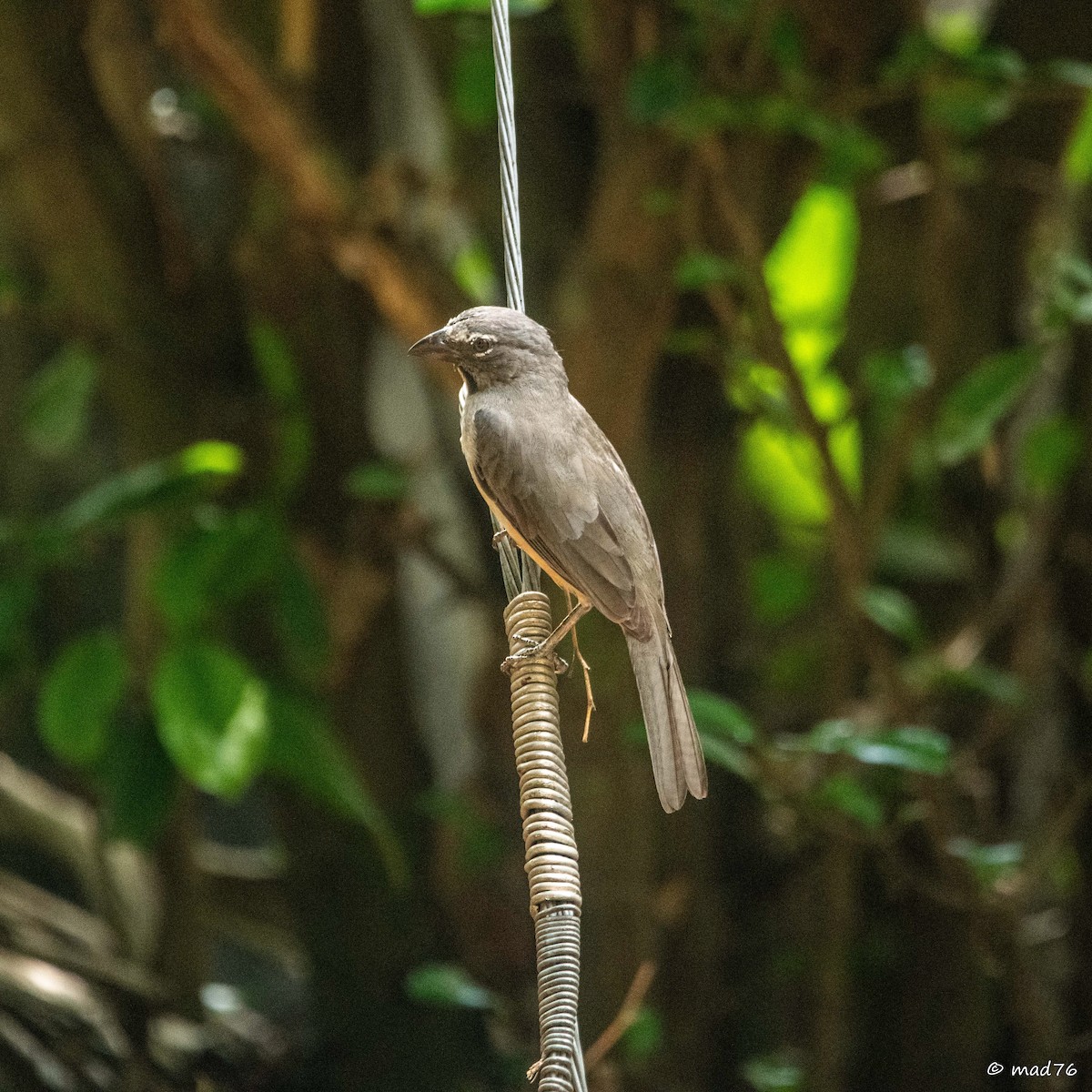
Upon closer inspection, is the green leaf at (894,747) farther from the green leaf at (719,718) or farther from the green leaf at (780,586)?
the green leaf at (780,586)

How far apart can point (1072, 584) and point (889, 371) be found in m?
1.15

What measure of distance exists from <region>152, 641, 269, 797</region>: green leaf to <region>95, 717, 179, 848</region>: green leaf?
0.30m

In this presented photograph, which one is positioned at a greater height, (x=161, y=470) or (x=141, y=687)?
(x=161, y=470)

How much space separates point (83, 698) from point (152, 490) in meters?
0.57

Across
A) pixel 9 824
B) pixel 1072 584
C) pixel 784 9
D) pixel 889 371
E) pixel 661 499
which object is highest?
pixel 784 9

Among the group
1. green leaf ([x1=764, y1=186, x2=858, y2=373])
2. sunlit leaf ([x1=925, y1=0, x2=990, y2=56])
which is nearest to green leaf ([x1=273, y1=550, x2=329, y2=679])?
green leaf ([x1=764, y1=186, x2=858, y2=373])

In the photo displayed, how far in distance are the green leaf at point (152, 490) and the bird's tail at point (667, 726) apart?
1428 millimetres

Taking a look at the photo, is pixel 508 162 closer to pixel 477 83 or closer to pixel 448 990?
pixel 477 83

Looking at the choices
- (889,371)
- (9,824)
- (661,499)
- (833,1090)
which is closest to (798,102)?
(889,371)

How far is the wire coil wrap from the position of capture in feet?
4.85

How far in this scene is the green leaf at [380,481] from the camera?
152 inches

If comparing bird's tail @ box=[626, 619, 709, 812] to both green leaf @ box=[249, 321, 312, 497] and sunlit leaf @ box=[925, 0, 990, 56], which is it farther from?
sunlit leaf @ box=[925, 0, 990, 56]

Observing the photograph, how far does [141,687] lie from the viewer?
372 centimetres

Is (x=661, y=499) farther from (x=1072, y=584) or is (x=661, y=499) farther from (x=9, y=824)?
(x=9, y=824)
